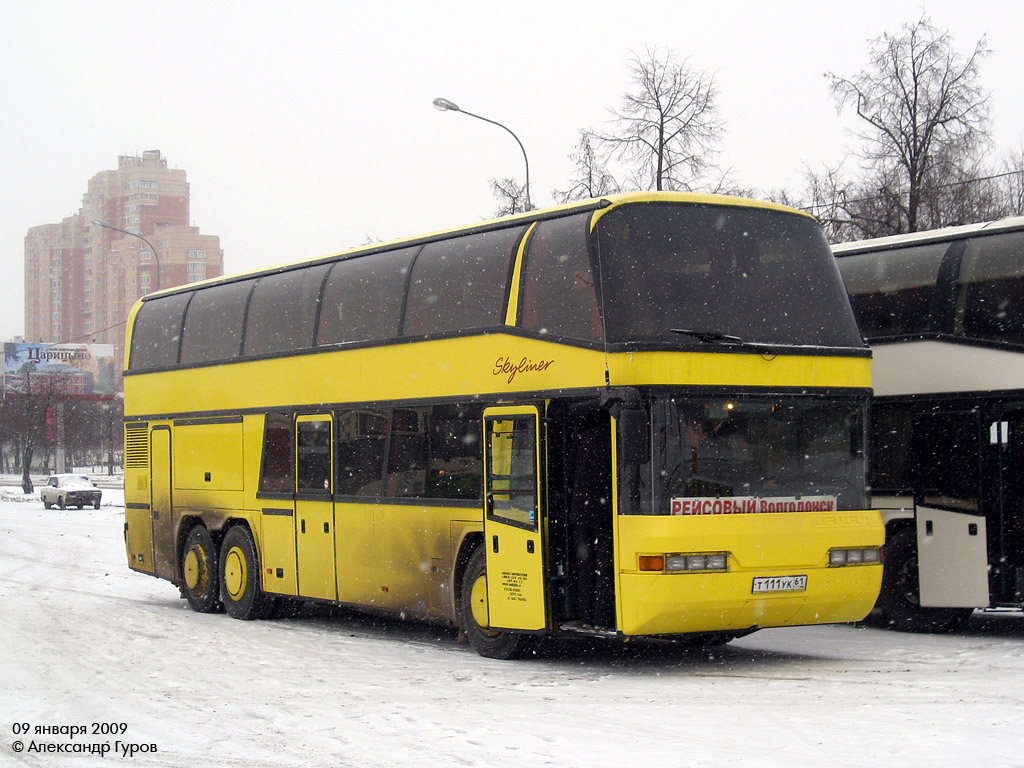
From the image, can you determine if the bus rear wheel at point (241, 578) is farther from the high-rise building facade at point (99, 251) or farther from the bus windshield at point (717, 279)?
the high-rise building facade at point (99, 251)

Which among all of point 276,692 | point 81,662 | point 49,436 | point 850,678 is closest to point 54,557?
point 81,662

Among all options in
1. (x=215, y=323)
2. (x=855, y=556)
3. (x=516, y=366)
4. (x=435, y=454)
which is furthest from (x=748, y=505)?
(x=215, y=323)

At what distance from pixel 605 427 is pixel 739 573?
170 cm

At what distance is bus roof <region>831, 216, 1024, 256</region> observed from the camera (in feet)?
48.1

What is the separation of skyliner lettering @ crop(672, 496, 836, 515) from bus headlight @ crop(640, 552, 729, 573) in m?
0.35

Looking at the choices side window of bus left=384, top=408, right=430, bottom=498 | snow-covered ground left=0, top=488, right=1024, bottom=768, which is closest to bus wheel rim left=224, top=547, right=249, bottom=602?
snow-covered ground left=0, top=488, right=1024, bottom=768

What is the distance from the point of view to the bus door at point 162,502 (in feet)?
63.7

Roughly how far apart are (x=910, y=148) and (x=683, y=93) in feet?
21.2

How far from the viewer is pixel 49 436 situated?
294ft

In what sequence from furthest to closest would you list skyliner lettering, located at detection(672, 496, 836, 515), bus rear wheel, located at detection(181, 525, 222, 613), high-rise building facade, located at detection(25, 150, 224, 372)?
high-rise building facade, located at detection(25, 150, 224, 372)
bus rear wheel, located at detection(181, 525, 222, 613)
skyliner lettering, located at detection(672, 496, 836, 515)

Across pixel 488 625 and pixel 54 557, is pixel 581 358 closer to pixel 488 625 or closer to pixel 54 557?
pixel 488 625

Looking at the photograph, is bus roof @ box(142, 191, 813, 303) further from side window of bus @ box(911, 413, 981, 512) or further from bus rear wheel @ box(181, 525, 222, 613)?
bus rear wheel @ box(181, 525, 222, 613)

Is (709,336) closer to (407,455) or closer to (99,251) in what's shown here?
(407,455)

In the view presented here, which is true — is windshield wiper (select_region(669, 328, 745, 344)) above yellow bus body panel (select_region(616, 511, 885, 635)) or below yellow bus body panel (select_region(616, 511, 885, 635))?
above
